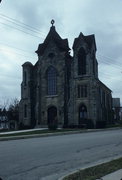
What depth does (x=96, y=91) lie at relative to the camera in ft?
166

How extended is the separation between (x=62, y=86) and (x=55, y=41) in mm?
8181

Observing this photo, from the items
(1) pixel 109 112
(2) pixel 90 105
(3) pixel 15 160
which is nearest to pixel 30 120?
(2) pixel 90 105

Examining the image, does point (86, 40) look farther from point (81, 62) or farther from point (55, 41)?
point (55, 41)

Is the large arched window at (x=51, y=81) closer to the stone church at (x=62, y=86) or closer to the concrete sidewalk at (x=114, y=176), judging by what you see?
the stone church at (x=62, y=86)

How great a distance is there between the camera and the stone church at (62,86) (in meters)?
50.8

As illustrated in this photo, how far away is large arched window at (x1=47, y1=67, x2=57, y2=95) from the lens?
177 ft

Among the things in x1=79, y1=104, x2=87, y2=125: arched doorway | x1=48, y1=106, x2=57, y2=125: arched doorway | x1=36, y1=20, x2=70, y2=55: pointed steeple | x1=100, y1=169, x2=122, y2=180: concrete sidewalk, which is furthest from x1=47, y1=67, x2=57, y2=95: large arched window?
x1=100, y1=169, x2=122, y2=180: concrete sidewalk

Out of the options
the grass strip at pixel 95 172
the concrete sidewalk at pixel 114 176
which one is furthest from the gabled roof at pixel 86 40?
the concrete sidewalk at pixel 114 176

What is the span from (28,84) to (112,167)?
46232 millimetres

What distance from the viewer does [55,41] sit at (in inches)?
2147

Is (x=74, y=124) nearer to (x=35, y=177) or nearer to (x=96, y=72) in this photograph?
(x=96, y=72)

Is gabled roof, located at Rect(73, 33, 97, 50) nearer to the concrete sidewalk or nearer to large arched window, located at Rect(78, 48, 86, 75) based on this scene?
large arched window, located at Rect(78, 48, 86, 75)

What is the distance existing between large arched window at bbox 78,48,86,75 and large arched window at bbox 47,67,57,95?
4.58 meters

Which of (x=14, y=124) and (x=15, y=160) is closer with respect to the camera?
(x=15, y=160)
